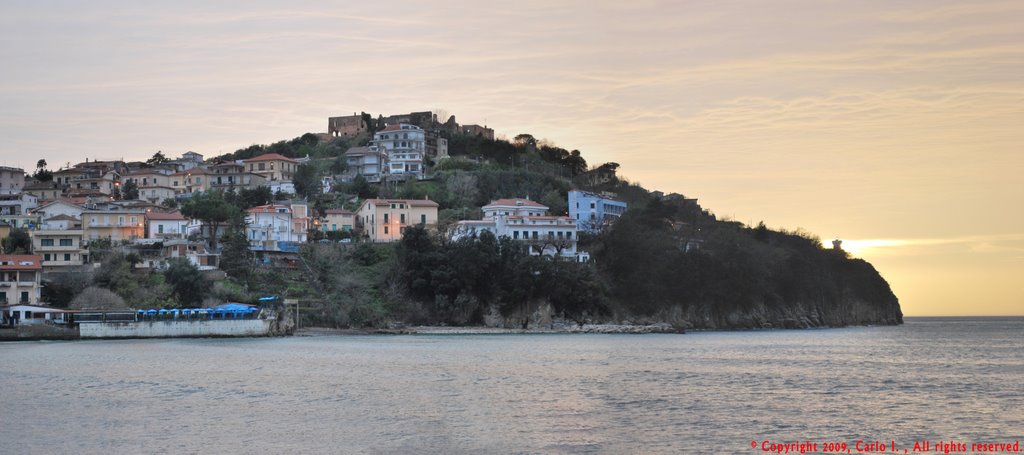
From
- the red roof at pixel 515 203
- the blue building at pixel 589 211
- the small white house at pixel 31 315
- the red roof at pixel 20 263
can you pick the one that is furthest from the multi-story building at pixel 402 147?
the small white house at pixel 31 315

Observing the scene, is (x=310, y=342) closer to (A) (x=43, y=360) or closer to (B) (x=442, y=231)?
(A) (x=43, y=360)

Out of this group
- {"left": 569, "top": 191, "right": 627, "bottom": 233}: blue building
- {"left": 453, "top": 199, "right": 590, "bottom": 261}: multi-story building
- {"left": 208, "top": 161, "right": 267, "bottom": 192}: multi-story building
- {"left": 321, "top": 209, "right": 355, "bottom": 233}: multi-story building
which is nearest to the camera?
{"left": 453, "top": 199, "right": 590, "bottom": 261}: multi-story building

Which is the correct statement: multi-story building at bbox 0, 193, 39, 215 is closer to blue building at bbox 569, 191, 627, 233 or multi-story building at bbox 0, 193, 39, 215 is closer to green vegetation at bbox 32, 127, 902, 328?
green vegetation at bbox 32, 127, 902, 328

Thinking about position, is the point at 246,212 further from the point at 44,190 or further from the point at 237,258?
the point at 44,190

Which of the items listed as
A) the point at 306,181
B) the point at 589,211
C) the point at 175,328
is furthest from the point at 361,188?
the point at 175,328

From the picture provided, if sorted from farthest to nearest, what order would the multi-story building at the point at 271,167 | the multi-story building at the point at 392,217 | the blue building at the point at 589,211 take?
the multi-story building at the point at 271,167
the blue building at the point at 589,211
the multi-story building at the point at 392,217

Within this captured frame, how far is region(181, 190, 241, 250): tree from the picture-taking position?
8075 centimetres

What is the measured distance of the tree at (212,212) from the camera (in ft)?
265

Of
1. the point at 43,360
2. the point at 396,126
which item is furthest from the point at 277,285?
the point at 396,126

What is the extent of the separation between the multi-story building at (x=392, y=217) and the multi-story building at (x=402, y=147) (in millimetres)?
17869

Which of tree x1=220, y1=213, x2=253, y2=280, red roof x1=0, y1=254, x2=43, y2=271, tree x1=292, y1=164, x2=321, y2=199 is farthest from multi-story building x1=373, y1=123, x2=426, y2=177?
red roof x1=0, y1=254, x2=43, y2=271

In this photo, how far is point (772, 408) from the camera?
98.2ft

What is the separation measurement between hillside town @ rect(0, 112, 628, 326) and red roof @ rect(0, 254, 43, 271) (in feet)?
0.31

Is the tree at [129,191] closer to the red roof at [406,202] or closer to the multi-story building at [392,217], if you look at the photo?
the multi-story building at [392,217]
